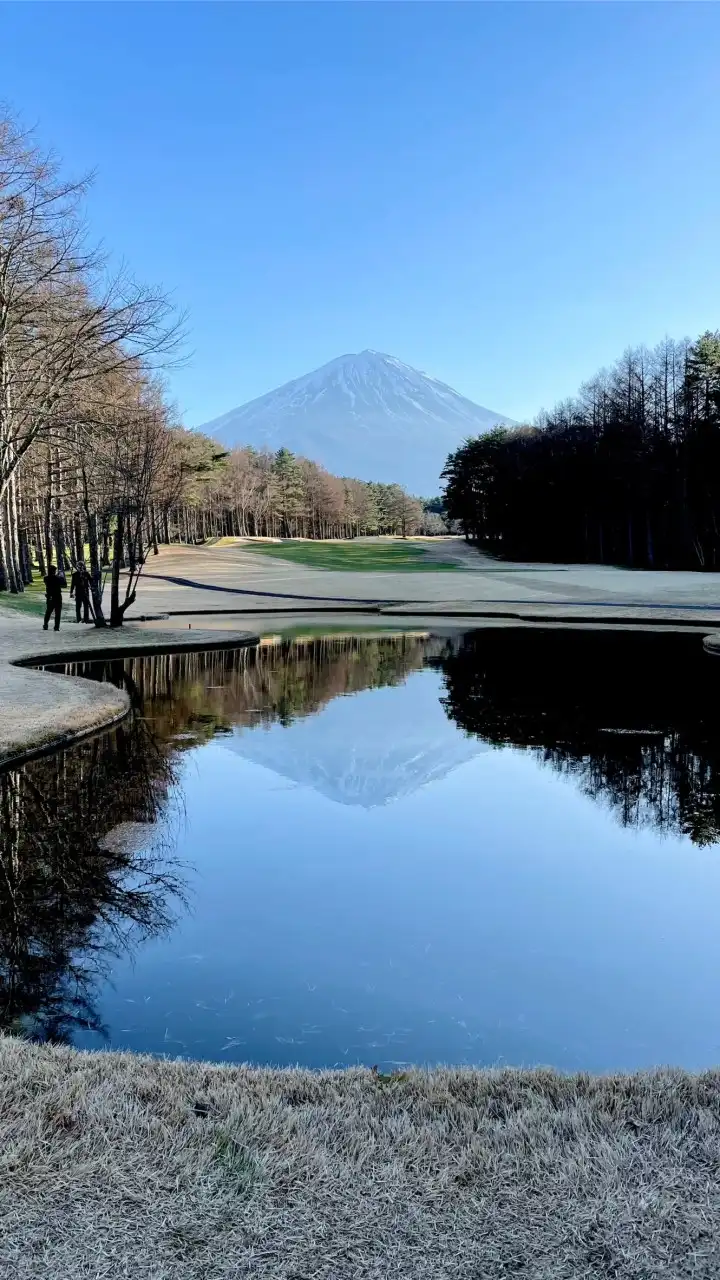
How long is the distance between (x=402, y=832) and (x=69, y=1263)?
500 cm

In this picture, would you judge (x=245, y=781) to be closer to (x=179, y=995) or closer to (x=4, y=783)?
(x=4, y=783)

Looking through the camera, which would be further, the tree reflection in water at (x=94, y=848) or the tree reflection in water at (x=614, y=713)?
the tree reflection in water at (x=614, y=713)

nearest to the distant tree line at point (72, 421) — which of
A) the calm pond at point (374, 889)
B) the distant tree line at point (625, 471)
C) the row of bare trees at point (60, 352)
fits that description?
the row of bare trees at point (60, 352)

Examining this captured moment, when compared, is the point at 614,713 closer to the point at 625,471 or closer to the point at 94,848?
the point at 94,848

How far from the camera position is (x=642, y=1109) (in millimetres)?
3316

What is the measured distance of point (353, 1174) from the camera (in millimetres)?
2934

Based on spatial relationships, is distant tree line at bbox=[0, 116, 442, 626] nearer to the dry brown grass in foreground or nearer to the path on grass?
the path on grass

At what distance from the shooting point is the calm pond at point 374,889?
440 cm

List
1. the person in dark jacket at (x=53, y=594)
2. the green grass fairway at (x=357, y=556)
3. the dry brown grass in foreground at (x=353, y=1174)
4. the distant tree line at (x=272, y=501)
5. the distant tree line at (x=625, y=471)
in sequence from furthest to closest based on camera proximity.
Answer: the distant tree line at (x=272, y=501)
the green grass fairway at (x=357, y=556)
the distant tree line at (x=625, y=471)
the person in dark jacket at (x=53, y=594)
the dry brown grass in foreground at (x=353, y=1174)

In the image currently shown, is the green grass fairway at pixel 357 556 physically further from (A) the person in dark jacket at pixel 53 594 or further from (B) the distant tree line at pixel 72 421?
(A) the person in dark jacket at pixel 53 594

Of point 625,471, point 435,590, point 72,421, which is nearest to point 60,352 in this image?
point 72,421

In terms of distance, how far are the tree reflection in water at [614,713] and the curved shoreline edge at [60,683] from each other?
179 inches

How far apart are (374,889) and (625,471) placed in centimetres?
5268

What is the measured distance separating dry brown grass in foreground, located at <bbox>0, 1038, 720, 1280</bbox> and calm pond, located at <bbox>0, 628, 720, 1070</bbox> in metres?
0.67
